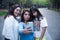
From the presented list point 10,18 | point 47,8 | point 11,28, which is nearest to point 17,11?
point 10,18

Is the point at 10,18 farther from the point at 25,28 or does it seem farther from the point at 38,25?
the point at 38,25

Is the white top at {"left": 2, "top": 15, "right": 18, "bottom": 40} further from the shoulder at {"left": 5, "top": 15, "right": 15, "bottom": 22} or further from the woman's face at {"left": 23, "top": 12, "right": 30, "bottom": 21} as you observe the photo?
the woman's face at {"left": 23, "top": 12, "right": 30, "bottom": 21}

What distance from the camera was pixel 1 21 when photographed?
333 inches

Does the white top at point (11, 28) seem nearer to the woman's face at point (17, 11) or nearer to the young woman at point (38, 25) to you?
the woman's face at point (17, 11)

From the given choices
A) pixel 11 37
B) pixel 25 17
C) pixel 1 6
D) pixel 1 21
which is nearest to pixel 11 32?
pixel 11 37

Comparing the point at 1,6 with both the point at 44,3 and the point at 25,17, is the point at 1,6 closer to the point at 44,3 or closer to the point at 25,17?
the point at 44,3

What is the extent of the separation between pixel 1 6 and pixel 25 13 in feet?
15.7

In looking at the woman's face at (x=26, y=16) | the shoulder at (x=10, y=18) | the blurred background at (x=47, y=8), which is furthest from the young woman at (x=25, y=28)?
the blurred background at (x=47, y=8)

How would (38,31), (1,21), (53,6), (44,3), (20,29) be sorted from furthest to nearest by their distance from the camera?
(1,21) → (53,6) → (44,3) → (38,31) → (20,29)

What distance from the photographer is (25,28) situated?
2234 mm

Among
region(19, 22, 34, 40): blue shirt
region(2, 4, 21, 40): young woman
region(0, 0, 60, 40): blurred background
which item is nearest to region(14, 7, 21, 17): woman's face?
region(2, 4, 21, 40): young woman

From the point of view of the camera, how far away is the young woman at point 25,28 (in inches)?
87.8

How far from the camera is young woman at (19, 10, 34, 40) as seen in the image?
7.32 feet

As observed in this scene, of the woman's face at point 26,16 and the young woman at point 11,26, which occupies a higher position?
the woman's face at point 26,16
